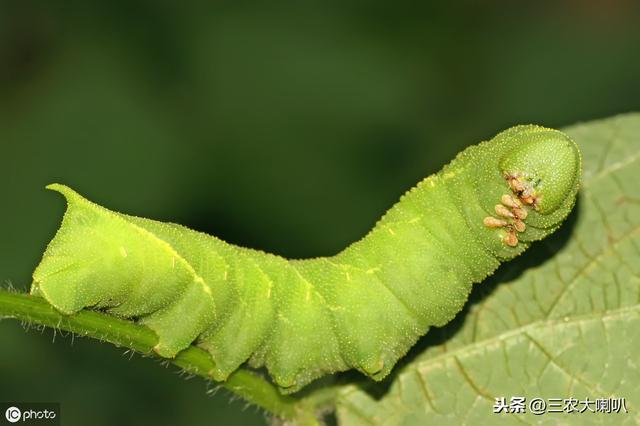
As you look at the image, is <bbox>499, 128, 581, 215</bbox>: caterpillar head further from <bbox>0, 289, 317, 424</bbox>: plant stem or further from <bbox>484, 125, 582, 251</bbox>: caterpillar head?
<bbox>0, 289, 317, 424</bbox>: plant stem

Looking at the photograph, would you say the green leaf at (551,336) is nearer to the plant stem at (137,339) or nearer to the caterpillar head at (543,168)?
the plant stem at (137,339)

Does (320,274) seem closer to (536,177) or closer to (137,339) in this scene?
(137,339)

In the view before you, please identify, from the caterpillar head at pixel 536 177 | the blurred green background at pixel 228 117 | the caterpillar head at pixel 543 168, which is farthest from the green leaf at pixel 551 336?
the blurred green background at pixel 228 117

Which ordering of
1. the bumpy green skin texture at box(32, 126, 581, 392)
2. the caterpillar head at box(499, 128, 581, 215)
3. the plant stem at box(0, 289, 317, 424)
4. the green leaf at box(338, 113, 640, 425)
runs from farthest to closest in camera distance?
the green leaf at box(338, 113, 640, 425)
the bumpy green skin texture at box(32, 126, 581, 392)
the caterpillar head at box(499, 128, 581, 215)
the plant stem at box(0, 289, 317, 424)

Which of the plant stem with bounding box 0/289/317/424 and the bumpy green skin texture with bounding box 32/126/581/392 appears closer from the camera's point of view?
the plant stem with bounding box 0/289/317/424

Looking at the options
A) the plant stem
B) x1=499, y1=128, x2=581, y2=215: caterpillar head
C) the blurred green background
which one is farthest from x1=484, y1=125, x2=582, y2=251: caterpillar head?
the blurred green background

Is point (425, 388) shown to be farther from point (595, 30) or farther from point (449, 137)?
point (595, 30)

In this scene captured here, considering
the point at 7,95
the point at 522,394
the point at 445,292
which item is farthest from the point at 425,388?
the point at 7,95

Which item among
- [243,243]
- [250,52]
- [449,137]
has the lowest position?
[243,243]
